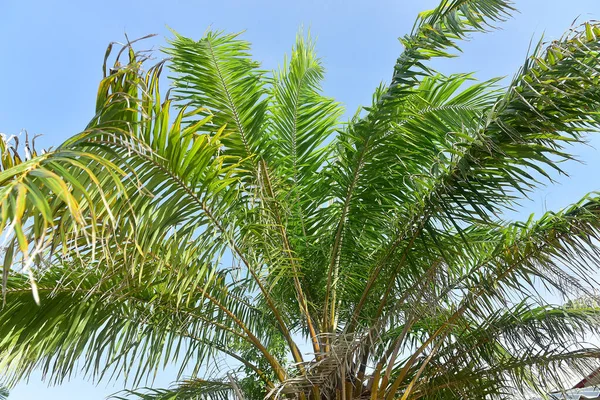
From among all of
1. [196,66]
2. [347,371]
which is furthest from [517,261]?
[196,66]

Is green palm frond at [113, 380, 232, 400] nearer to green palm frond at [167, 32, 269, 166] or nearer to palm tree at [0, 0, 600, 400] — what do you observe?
palm tree at [0, 0, 600, 400]

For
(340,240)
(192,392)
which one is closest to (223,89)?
(340,240)

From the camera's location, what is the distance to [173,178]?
11.2 feet

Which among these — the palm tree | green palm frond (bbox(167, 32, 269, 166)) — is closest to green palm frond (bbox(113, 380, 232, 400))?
the palm tree

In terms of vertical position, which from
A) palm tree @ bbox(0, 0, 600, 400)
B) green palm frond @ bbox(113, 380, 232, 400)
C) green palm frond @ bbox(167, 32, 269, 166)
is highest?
green palm frond @ bbox(167, 32, 269, 166)

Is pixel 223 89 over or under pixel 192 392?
over

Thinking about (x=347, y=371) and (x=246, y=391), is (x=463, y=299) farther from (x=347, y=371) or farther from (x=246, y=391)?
(x=246, y=391)

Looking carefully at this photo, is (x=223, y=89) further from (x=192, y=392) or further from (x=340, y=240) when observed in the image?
(x=192, y=392)

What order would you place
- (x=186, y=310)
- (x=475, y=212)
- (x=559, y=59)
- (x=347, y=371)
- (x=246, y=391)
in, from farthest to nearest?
(x=246, y=391)
(x=186, y=310)
(x=347, y=371)
(x=475, y=212)
(x=559, y=59)

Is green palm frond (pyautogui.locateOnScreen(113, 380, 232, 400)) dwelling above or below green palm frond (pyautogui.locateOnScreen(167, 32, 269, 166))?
below

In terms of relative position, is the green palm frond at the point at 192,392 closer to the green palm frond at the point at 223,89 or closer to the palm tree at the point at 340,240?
the palm tree at the point at 340,240

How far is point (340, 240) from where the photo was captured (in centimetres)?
486

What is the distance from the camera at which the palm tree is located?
348cm

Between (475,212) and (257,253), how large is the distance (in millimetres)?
1653
